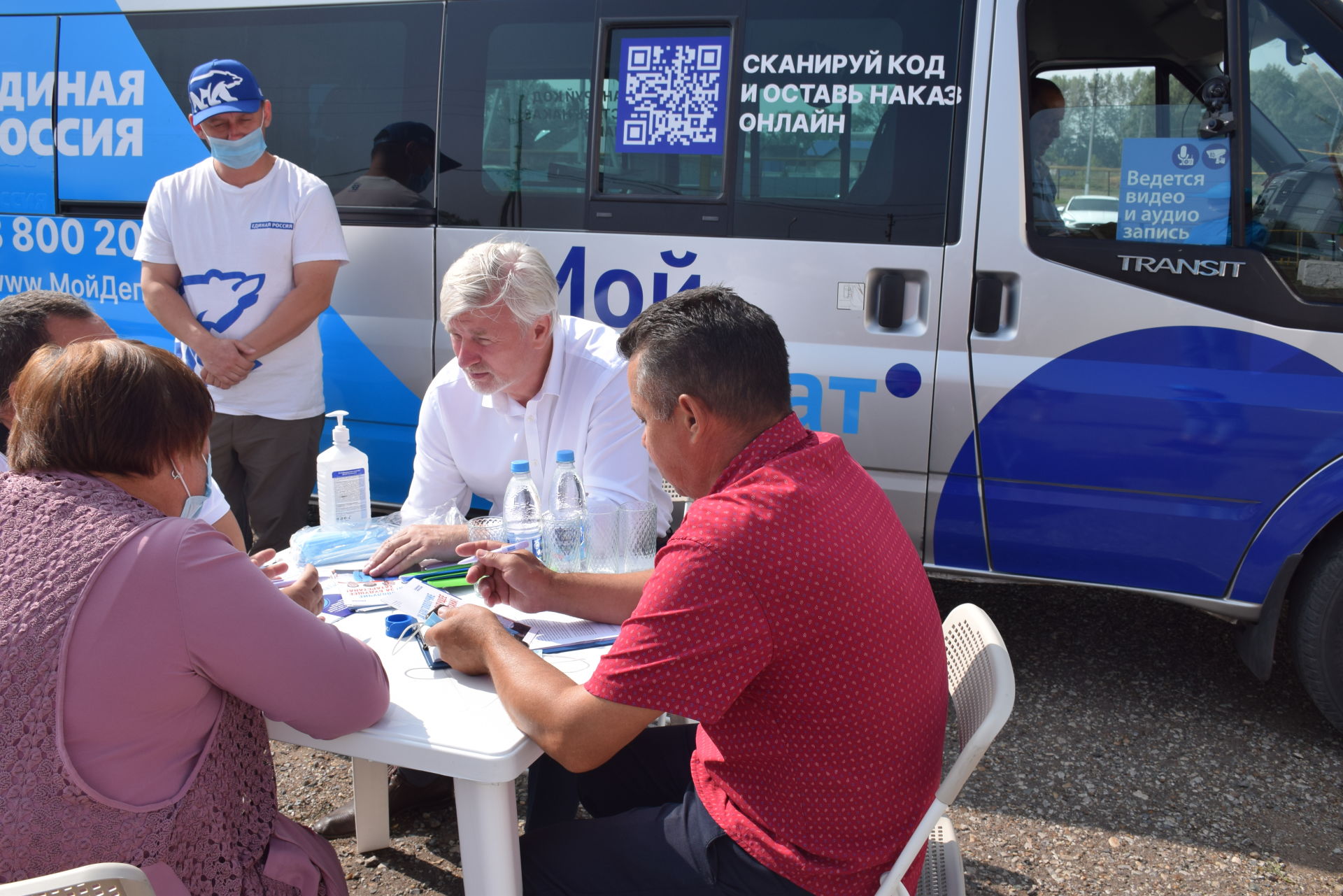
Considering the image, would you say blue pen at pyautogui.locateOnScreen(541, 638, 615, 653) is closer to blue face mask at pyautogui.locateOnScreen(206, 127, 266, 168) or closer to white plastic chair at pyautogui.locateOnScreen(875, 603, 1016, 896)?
white plastic chair at pyautogui.locateOnScreen(875, 603, 1016, 896)

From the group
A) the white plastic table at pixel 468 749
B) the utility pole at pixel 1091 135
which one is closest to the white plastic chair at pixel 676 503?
the white plastic table at pixel 468 749

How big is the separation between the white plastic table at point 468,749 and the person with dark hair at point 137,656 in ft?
0.20

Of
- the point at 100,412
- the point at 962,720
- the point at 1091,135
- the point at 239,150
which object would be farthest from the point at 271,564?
the point at 1091,135

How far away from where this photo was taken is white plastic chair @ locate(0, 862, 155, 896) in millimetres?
1174

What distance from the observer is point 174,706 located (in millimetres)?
1366

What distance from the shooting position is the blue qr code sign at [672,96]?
3.22 metres

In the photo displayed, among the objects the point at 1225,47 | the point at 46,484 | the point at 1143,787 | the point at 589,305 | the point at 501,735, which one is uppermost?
the point at 1225,47

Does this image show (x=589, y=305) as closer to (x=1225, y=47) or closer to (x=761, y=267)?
(x=761, y=267)

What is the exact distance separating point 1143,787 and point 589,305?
222cm

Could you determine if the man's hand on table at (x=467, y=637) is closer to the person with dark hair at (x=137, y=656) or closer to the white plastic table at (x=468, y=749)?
the white plastic table at (x=468, y=749)

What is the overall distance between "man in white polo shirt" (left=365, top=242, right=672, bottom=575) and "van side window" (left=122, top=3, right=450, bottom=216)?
3.97 feet

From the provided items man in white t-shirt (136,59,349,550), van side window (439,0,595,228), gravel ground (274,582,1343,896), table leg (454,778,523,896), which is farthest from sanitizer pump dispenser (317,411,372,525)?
van side window (439,0,595,228)

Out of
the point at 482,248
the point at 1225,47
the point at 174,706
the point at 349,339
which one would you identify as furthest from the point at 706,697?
the point at 349,339

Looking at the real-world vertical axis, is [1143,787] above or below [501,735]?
below
